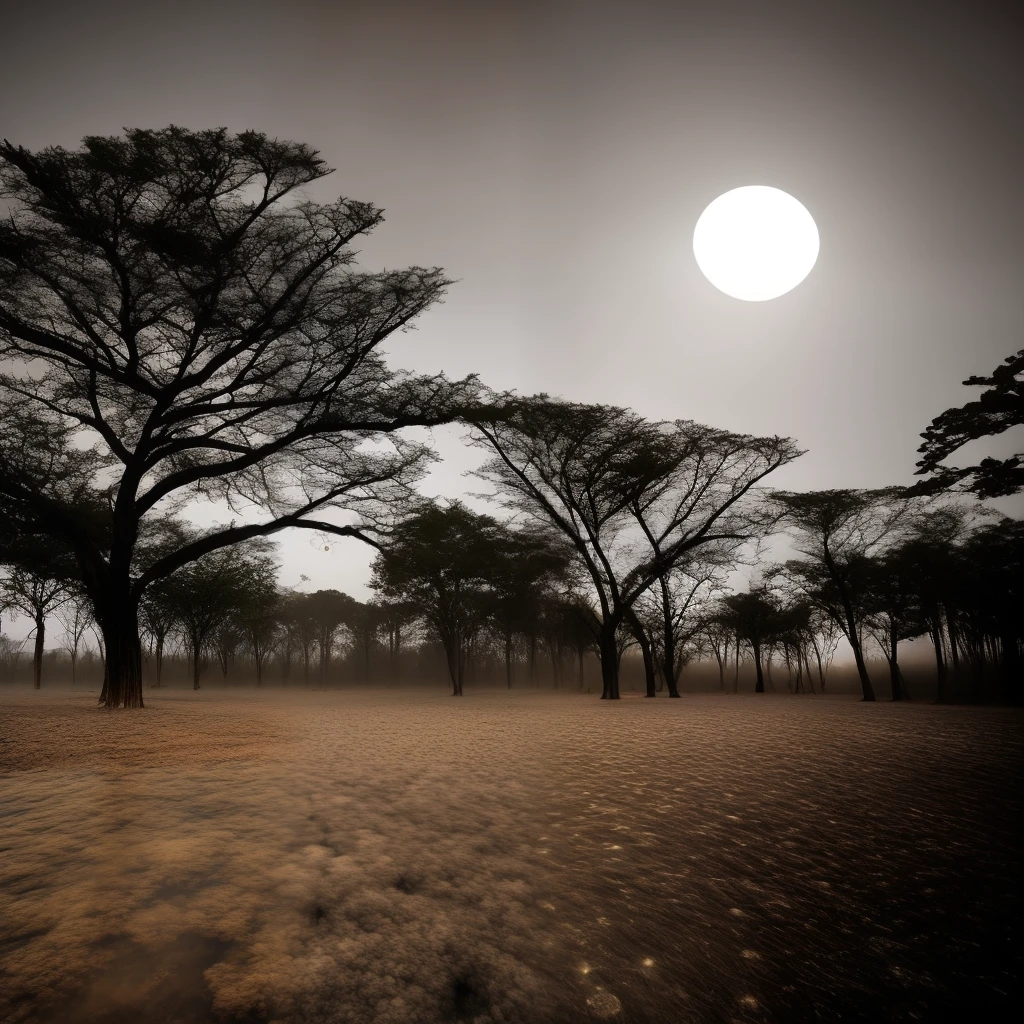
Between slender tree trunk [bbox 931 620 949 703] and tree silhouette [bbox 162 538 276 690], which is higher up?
tree silhouette [bbox 162 538 276 690]

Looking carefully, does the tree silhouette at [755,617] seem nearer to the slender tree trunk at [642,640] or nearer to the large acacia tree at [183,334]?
the slender tree trunk at [642,640]

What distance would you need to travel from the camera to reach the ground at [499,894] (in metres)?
2.22

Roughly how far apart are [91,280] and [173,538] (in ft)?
65.0

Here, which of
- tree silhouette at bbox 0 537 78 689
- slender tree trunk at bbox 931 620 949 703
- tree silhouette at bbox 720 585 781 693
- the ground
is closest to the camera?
the ground

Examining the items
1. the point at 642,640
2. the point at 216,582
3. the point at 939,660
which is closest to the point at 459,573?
the point at 642,640

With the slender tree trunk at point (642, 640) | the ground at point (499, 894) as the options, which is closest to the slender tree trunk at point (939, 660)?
the slender tree trunk at point (642, 640)

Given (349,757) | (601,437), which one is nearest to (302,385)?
(349,757)

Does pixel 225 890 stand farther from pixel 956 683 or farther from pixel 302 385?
pixel 956 683

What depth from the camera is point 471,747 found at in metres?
9.04

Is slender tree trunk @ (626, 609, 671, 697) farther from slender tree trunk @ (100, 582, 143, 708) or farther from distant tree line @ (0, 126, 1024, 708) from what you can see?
slender tree trunk @ (100, 582, 143, 708)

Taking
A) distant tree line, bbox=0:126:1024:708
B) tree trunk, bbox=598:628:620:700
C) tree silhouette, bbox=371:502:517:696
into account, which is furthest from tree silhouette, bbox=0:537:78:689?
tree trunk, bbox=598:628:620:700

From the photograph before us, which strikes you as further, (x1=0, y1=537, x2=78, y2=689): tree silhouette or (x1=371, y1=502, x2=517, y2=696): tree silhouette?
(x1=371, y1=502, x2=517, y2=696): tree silhouette

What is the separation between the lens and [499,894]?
317cm

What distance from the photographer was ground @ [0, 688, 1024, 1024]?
2.22 metres
